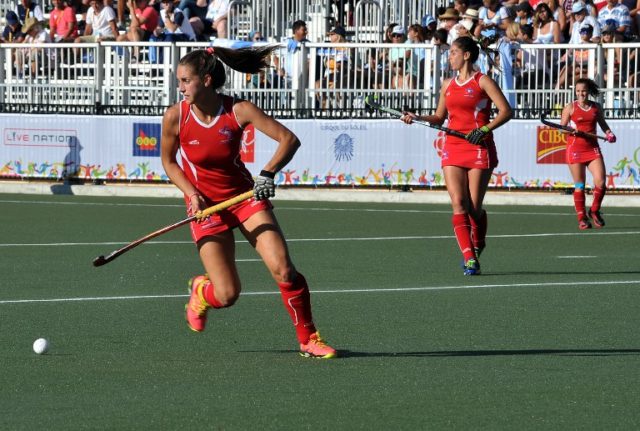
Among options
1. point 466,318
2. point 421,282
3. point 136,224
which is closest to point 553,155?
point 136,224

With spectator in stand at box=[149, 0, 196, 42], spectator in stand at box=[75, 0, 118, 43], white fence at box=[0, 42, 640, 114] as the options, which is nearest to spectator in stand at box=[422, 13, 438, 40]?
white fence at box=[0, 42, 640, 114]

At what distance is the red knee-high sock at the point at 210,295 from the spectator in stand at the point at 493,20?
14055 millimetres

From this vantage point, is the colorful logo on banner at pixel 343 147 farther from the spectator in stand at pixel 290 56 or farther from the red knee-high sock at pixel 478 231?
the red knee-high sock at pixel 478 231

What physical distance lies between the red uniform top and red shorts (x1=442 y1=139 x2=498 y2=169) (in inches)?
195

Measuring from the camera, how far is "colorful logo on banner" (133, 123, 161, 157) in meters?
23.9

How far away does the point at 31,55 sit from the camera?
2527 cm

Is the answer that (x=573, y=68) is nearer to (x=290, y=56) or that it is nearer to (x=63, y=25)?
(x=290, y=56)

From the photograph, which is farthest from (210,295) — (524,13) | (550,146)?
(524,13)

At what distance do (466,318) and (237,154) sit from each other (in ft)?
8.23

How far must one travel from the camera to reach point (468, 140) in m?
13.2

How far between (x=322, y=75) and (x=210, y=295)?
1516 cm

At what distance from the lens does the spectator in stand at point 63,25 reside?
28.5 meters

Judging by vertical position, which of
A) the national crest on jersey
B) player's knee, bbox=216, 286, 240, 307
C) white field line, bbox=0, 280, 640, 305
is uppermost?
the national crest on jersey

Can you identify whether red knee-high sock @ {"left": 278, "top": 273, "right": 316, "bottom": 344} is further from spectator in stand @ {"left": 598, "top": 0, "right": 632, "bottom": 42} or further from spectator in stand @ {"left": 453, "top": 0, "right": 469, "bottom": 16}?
spectator in stand @ {"left": 453, "top": 0, "right": 469, "bottom": 16}
